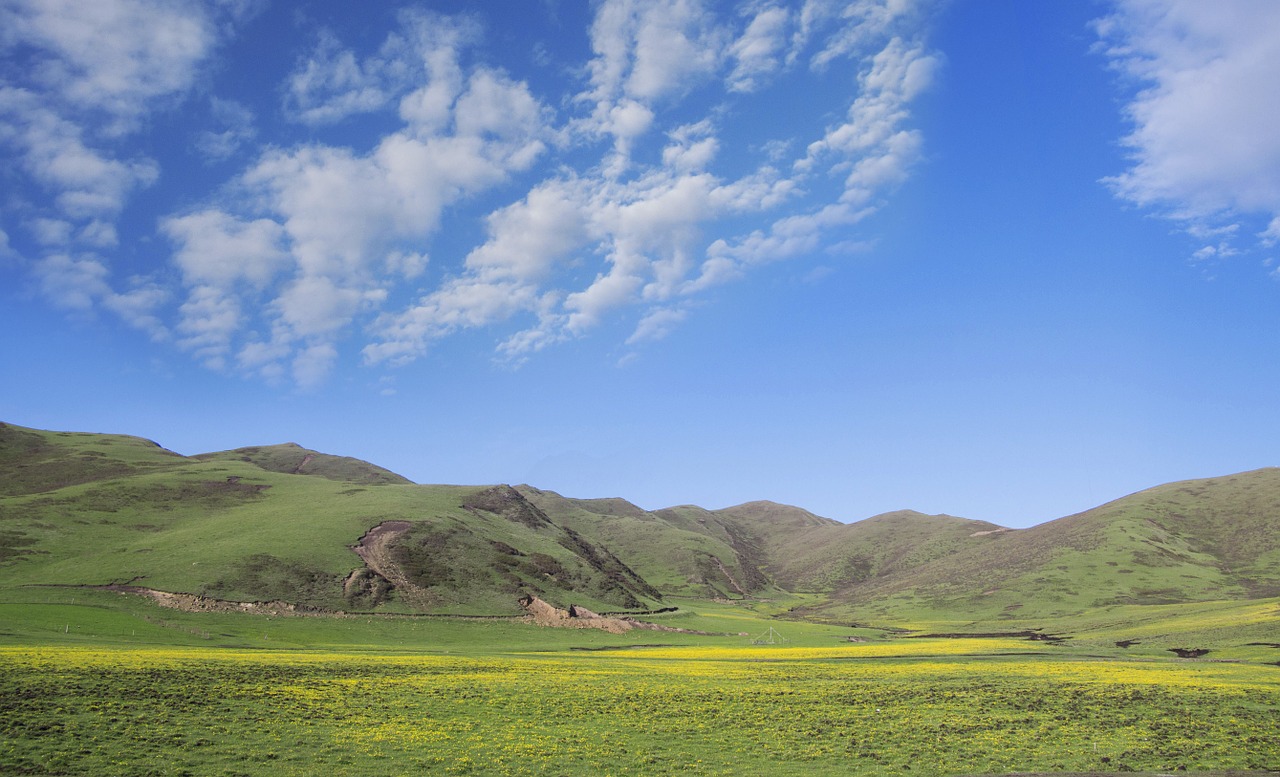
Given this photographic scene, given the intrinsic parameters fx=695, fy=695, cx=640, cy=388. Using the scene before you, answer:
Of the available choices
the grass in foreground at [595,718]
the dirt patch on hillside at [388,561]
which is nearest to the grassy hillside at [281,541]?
the dirt patch on hillside at [388,561]

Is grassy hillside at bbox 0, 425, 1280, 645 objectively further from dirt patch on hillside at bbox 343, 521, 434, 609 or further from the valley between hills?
the valley between hills

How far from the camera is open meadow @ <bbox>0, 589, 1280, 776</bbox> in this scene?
89.2 feet

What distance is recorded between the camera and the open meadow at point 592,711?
27.2m

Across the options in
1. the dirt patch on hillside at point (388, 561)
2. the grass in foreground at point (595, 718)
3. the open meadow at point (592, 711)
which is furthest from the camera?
the dirt patch on hillside at point (388, 561)

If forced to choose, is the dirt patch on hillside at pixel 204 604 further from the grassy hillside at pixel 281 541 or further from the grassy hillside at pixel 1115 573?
the grassy hillside at pixel 1115 573

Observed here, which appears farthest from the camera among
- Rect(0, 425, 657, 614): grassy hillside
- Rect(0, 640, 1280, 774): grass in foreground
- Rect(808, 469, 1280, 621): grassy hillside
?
Rect(808, 469, 1280, 621): grassy hillside

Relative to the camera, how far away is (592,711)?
38.2 m

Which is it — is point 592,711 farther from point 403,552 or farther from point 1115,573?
point 1115,573

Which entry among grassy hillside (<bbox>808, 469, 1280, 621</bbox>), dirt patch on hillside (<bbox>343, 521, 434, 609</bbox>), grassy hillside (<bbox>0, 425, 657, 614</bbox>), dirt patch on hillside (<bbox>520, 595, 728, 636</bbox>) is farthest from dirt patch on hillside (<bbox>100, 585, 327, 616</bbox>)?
grassy hillside (<bbox>808, 469, 1280, 621</bbox>)

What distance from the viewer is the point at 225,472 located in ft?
545

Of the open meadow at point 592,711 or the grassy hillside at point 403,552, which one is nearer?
the open meadow at point 592,711

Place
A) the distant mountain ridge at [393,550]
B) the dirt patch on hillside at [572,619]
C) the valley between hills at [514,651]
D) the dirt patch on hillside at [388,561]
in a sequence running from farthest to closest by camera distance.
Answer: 1. the dirt patch on hillside at [572,619]
2. the dirt patch on hillside at [388,561]
3. the distant mountain ridge at [393,550]
4. the valley between hills at [514,651]

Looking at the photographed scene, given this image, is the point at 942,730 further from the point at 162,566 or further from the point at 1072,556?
the point at 1072,556

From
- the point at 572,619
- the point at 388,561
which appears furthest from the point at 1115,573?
the point at 388,561
